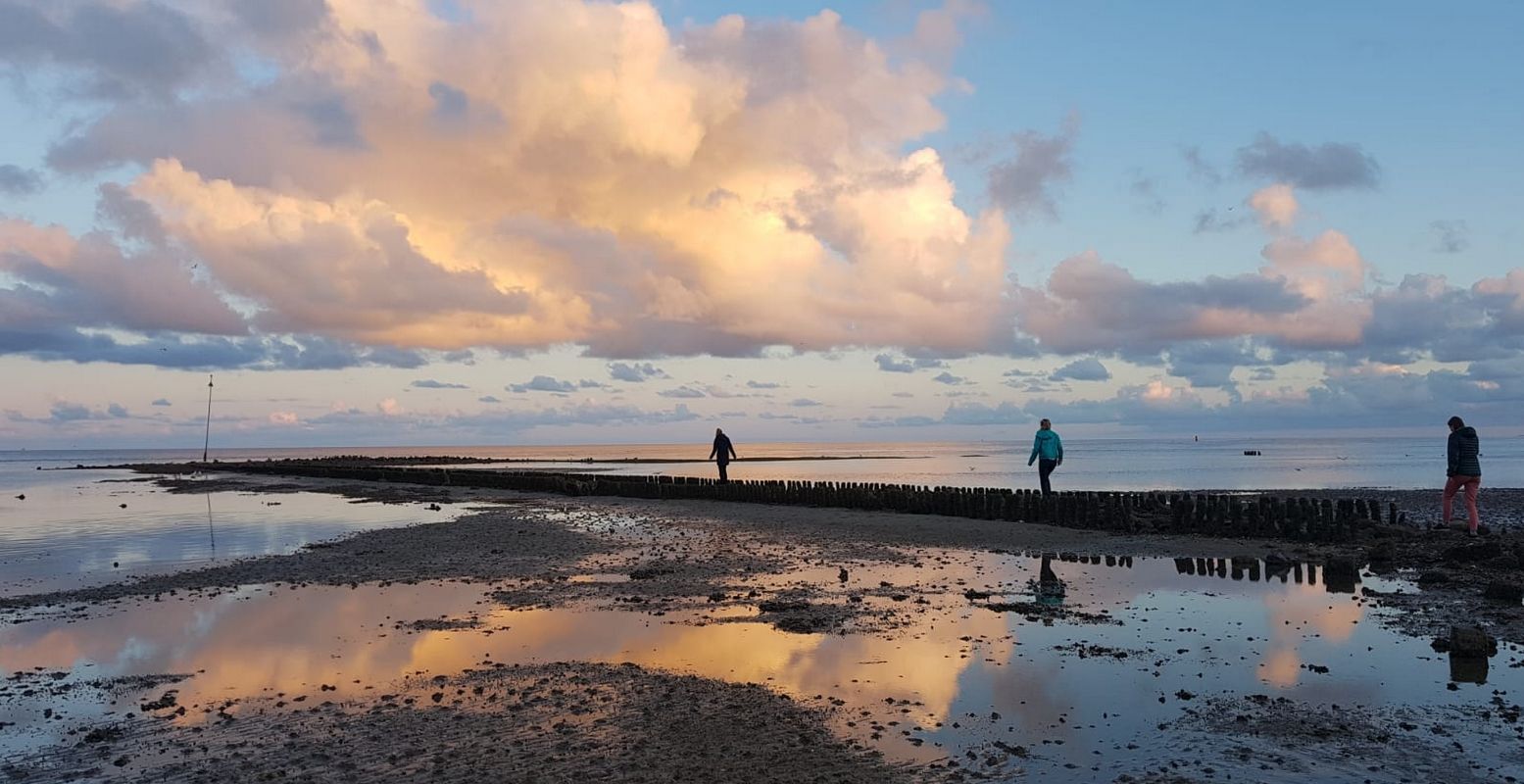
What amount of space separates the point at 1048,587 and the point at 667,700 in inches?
276

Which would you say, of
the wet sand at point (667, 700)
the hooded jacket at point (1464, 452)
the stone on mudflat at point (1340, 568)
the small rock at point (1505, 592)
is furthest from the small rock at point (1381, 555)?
the hooded jacket at point (1464, 452)

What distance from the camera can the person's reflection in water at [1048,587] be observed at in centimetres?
1202

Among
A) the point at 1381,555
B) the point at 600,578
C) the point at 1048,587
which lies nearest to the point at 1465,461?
the point at 1381,555

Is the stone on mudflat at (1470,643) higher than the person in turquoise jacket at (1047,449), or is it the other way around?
the person in turquoise jacket at (1047,449)

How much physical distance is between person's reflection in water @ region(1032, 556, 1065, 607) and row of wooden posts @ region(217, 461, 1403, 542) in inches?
221

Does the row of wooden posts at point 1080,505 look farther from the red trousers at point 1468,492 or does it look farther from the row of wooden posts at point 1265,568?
the row of wooden posts at point 1265,568

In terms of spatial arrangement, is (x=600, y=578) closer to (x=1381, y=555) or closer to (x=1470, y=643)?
(x=1470, y=643)

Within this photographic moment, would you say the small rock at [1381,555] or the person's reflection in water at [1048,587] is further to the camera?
the small rock at [1381,555]

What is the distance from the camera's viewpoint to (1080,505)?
20531 mm

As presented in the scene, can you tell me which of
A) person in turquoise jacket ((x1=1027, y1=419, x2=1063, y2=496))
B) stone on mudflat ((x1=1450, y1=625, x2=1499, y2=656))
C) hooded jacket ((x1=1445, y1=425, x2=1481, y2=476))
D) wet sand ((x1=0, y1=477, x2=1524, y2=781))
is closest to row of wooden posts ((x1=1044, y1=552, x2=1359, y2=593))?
wet sand ((x1=0, y1=477, x2=1524, y2=781))

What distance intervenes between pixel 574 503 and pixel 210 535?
10931 millimetres

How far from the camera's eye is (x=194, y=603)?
12.7 m

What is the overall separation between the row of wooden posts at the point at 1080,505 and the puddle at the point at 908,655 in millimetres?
4835

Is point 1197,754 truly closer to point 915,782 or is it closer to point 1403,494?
point 915,782
